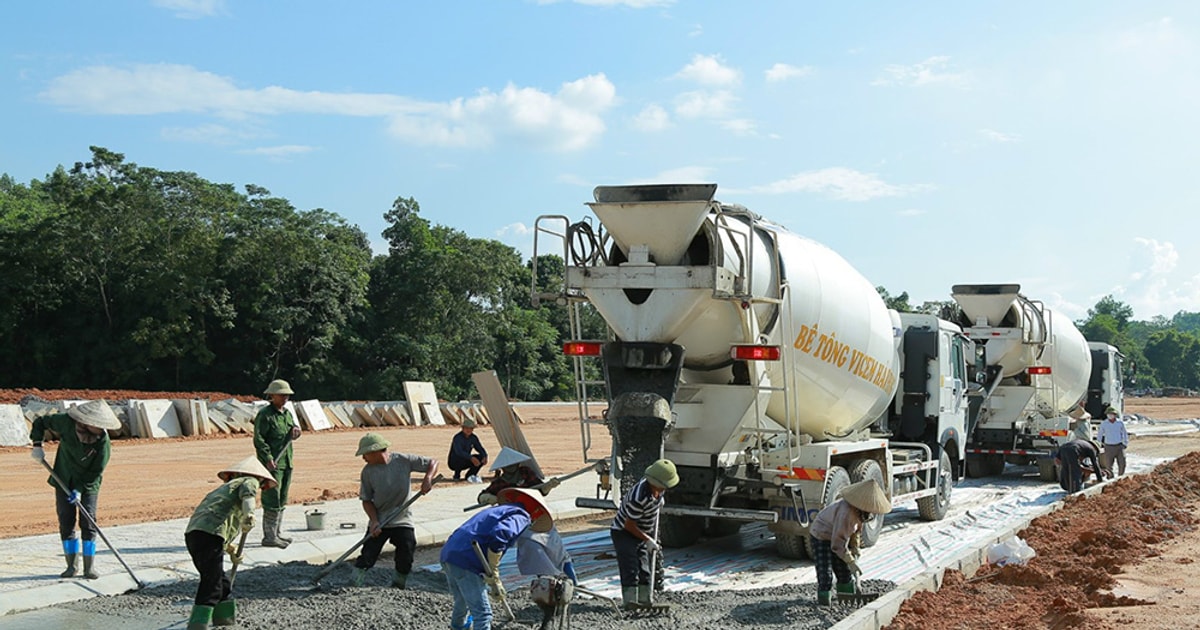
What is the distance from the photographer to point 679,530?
12.5 m

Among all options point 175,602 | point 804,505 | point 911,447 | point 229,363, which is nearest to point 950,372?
point 911,447

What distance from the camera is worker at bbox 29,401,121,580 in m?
9.30

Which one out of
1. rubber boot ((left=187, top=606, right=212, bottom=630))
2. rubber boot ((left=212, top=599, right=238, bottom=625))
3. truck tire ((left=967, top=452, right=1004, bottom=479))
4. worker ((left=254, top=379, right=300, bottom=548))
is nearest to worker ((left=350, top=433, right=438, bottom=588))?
rubber boot ((left=212, top=599, right=238, bottom=625))

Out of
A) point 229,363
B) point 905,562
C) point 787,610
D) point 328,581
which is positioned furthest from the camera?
point 229,363

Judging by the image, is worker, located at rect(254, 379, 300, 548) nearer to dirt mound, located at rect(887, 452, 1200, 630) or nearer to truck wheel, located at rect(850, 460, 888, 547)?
truck wheel, located at rect(850, 460, 888, 547)

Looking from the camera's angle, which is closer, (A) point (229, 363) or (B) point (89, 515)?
(B) point (89, 515)

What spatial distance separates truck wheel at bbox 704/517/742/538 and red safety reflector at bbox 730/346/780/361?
3.24m

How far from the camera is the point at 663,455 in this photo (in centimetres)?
1084

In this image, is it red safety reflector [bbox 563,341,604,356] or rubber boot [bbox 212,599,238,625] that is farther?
red safety reflector [bbox 563,341,604,356]

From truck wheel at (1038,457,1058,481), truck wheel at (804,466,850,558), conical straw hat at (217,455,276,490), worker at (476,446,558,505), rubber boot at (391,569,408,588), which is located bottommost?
truck wheel at (1038,457,1058,481)

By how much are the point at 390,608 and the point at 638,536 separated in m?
2.01

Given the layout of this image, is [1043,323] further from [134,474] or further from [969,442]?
[134,474]

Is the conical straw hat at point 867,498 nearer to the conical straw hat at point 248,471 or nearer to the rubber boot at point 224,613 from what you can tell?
the conical straw hat at point 248,471

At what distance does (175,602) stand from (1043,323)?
1902cm
